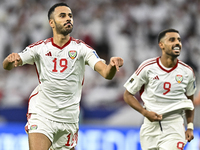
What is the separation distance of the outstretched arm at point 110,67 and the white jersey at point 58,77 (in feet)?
1.01

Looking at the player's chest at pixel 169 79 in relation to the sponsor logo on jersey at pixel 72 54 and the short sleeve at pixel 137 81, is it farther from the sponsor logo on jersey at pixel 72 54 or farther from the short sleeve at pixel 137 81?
the sponsor logo on jersey at pixel 72 54

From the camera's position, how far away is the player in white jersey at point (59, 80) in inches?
199

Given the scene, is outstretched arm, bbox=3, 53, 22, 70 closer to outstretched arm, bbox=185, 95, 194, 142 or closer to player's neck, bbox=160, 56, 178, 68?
player's neck, bbox=160, 56, 178, 68

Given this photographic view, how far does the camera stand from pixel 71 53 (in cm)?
514

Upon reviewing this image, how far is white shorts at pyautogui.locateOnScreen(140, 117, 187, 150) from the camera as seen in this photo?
217 inches

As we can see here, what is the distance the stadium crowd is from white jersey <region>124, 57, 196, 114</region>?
4.31 m

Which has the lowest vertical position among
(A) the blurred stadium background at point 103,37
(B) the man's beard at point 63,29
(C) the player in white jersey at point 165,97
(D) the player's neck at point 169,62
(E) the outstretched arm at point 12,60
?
(C) the player in white jersey at point 165,97

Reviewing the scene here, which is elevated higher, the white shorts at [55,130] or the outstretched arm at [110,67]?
the outstretched arm at [110,67]

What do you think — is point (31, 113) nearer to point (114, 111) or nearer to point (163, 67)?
point (163, 67)

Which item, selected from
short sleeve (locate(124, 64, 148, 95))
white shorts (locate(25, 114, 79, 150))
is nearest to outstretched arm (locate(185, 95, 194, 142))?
short sleeve (locate(124, 64, 148, 95))

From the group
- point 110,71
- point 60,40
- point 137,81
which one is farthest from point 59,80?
point 137,81

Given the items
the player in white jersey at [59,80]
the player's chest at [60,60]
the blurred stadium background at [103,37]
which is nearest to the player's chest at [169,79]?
the player in white jersey at [59,80]

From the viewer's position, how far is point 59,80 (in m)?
5.09

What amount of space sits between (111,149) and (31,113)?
3461mm
